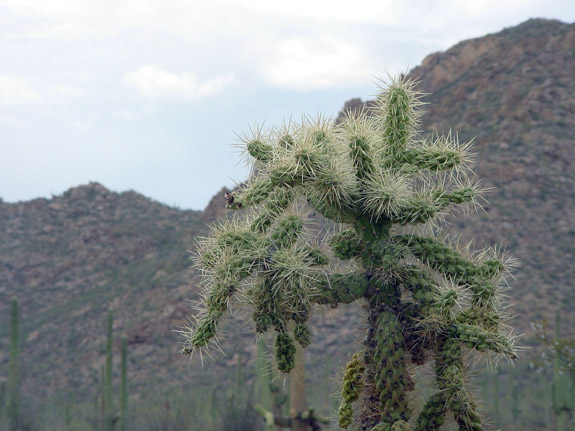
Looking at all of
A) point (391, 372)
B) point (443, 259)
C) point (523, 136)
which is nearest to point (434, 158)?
point (443, 259)

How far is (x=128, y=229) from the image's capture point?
142 ft

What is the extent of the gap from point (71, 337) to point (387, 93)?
31844 mm

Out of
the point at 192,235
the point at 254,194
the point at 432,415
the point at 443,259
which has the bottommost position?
the point at 432,415

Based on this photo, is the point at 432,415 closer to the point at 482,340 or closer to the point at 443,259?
the point at 482,340

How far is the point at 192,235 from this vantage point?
121ft

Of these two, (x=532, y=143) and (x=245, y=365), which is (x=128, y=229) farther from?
(x=532, y=143)

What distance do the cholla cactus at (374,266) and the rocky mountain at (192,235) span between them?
15.5m

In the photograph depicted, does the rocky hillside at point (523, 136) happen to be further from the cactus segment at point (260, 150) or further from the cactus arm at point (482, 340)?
the cactus arm at point (482, 340)

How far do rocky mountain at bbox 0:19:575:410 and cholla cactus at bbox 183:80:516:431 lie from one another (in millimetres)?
15476

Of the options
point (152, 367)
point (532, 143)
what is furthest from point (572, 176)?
point (152, 367)

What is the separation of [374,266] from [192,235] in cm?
3513

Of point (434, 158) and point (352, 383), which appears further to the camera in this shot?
point (352, 383)

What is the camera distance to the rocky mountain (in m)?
26.1

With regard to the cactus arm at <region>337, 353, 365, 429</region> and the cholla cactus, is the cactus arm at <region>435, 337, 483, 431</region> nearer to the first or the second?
the cholla cactus
